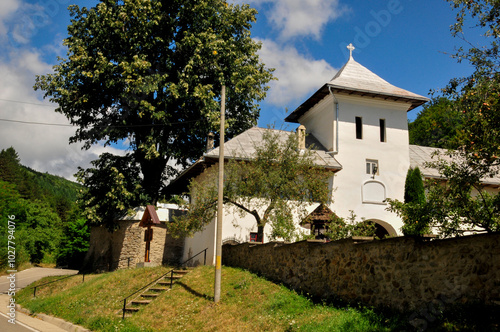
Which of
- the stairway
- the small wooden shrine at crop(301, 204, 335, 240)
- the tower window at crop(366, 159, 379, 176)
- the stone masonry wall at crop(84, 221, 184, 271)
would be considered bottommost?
the stairway

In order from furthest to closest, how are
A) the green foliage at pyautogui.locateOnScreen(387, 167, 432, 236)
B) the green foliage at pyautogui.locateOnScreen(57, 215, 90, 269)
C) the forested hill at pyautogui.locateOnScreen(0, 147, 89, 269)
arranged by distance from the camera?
the green foliage at pyautogui.locateOnScreen(57, 215, 90, 269) → the forested hill at pyautogui.locateOnScreen(0, 147, 89, 269) → the green foliage at pyautogui.locateOnScreen(387, 167, 432, 236)

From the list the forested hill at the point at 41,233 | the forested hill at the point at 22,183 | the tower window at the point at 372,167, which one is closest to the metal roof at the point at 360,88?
the tower window at the point at 372,167

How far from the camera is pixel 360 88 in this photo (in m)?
23.3

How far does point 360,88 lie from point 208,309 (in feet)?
51.1

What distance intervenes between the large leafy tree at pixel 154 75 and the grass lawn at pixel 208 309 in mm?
8542

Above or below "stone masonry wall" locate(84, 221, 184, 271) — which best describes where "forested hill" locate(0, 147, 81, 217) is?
above

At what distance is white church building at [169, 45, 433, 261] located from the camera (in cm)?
A: 2261

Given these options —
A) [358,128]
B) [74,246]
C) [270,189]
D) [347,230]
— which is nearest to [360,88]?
[358,128]

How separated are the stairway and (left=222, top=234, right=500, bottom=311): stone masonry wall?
14.5 ft

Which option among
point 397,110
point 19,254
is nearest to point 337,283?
point 397,110

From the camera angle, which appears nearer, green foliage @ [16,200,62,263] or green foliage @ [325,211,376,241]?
green foliage @ [325,211,376,241]

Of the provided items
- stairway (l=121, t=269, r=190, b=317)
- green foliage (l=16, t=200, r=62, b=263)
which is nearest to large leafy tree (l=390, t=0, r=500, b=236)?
stairway (l=121, t=269, r=190, b=317)

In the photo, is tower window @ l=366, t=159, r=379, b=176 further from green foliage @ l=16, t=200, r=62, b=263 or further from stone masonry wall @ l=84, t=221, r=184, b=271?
green foliage @ l=16, t=200, r=62, b=263

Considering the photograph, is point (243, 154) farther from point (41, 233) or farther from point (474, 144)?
point (41, 233)
